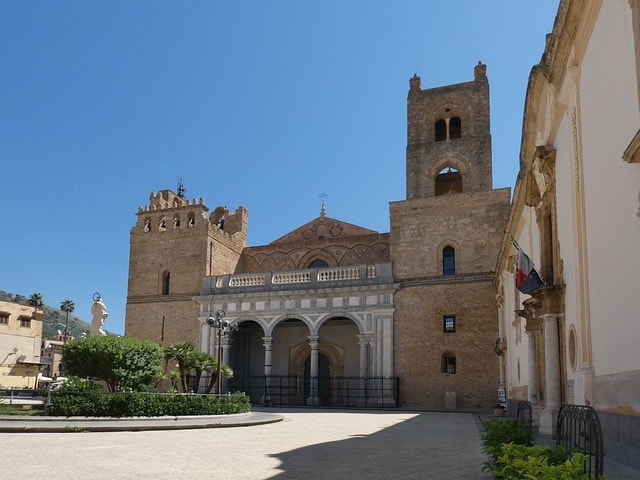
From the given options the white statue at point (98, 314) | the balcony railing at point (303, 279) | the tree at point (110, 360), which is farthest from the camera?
the balcony railing at point (303, 279)

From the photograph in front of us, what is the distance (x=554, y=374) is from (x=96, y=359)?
1220cm

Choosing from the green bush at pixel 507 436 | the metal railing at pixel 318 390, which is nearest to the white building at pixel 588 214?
the green bush at pixel 507 436

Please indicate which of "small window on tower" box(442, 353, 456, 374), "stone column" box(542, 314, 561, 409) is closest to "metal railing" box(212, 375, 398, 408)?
"small window on tower" box(442, 353, 456, 374)

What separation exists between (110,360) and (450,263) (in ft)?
55.1

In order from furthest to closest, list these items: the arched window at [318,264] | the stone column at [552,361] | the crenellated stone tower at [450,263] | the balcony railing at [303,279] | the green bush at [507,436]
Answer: the arched window at [318,264] < the balcony railing at [303,279] < the crenellated stone tower at [450,263] < the stone column at [552,361] < the green bush at [507,436]

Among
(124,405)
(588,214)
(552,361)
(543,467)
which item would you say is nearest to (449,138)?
(552,361)

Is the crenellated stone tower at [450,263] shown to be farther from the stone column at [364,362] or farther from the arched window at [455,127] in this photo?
the stone column at [364,362]

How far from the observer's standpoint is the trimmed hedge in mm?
15898

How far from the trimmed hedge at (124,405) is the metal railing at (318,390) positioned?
12.5 meters

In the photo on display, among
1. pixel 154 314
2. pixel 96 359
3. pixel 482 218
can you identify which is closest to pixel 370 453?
pixel 96 359

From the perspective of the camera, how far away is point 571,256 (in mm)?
10719

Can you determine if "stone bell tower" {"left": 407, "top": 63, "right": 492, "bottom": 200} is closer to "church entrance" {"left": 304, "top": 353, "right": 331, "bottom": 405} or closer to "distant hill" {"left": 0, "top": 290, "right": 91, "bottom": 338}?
"church entrance" {"left": 304, "top": 353, "right": 331, "bottom": 405}

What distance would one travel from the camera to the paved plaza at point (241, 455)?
25.1 ft

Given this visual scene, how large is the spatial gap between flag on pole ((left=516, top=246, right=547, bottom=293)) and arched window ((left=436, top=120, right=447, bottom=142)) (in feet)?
65.0
